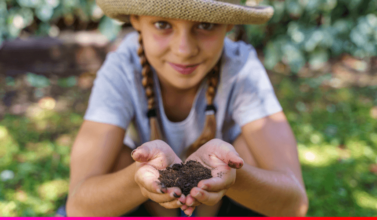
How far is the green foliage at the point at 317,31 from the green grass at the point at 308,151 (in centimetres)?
48

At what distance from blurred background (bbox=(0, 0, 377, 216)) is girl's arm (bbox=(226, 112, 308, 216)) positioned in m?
0.85

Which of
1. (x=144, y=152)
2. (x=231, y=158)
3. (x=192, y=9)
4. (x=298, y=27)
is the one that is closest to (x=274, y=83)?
(x=298, y=27)

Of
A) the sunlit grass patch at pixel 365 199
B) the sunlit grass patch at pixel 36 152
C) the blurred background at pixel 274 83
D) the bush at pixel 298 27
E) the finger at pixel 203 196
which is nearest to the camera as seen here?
the finger at pixel 203 196

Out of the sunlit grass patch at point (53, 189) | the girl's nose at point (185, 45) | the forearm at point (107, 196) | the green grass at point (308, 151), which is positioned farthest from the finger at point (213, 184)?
the sunlit grass patch at point (53, 189)

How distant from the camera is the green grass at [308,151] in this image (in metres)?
2.35

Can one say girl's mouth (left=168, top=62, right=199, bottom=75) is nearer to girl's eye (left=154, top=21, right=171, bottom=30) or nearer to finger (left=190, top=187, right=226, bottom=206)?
girl's eye (left=154, top=21, right=171, bottom=30)

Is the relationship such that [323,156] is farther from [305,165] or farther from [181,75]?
[181,75]

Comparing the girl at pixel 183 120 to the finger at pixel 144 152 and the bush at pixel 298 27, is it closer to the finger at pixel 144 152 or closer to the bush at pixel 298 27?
the finger at pixel 144 152

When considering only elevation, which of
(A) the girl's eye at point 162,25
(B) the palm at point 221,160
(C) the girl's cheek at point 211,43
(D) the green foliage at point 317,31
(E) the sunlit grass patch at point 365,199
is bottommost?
(E) the sunlit grass patch at point 365,199

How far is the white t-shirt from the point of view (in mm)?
1795

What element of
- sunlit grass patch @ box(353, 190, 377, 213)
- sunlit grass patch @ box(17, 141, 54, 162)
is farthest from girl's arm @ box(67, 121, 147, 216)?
sunlit grass patch @ box(353, 190, 377, 213)

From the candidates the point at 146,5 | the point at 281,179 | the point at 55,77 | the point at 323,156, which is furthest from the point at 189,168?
the point at 55,77

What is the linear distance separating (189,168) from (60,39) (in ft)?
11.5

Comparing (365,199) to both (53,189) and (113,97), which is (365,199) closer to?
(113,97)
